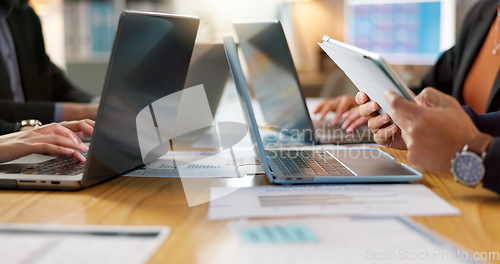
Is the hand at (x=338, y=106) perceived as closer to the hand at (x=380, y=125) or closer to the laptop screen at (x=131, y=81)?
the hand at (x=380, y=125)

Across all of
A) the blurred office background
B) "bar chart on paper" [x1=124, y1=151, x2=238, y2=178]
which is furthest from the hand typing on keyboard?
the blurred office background

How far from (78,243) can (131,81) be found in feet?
1.12

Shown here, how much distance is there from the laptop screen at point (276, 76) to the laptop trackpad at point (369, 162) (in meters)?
0.23

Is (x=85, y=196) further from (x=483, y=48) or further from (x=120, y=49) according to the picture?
(x=483, y=48)

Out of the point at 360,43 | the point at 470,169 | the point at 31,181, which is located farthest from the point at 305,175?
the point at 360,43

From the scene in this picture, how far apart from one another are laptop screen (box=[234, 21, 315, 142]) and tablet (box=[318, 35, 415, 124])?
35 cm

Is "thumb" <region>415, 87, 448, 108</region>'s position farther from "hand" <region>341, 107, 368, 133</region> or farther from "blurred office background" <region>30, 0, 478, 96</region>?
"blurred office background" <region>30, 0, 478, 96</region>

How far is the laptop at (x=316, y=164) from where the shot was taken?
784 mm

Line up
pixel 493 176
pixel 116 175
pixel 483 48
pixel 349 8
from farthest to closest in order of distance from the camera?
pixel 349 8 < pixel 483 48 < pixel 116 175 < pixel 493 176

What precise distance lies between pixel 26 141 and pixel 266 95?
859mm

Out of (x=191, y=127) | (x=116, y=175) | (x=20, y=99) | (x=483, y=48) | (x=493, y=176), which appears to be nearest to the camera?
(x=493, y=176)

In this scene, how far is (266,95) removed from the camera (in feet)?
5.22

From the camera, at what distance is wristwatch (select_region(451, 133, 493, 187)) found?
720 millimetres

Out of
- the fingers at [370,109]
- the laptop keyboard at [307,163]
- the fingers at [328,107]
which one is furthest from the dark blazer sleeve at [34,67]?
the fingers at [370,109]
